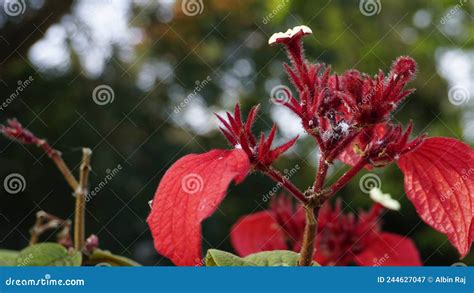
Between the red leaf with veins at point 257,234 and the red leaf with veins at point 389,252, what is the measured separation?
95 millimetres

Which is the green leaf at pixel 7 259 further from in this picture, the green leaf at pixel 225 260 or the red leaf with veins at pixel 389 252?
the red leaf with veins at pixel 389 252

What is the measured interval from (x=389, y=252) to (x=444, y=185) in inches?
10.0

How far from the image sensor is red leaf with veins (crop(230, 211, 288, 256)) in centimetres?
76

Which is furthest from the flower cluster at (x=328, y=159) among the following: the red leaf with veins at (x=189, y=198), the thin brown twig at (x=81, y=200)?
the thin brown twig at (x=81, y=200)

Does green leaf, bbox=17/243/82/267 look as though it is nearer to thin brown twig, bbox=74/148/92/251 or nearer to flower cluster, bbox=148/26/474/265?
thin brown twig, bbox=74/148/92/251

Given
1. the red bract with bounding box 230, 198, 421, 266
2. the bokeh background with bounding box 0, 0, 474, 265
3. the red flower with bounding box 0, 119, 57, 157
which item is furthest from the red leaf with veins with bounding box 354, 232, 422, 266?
the bokeh background with bounding box 0, 0, 474, 265

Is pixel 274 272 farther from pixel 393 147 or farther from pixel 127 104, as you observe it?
pixel 127 104

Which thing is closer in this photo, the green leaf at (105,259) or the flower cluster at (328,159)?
the flower cluster at (328,159)

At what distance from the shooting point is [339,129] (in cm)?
48

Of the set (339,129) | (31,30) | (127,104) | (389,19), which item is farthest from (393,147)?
(389,19)

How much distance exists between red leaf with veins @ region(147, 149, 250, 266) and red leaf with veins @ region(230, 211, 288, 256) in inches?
11.5

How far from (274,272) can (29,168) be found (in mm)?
1748

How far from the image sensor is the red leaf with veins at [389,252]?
0.74m

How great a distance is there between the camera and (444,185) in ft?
1.69
